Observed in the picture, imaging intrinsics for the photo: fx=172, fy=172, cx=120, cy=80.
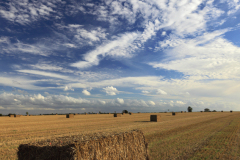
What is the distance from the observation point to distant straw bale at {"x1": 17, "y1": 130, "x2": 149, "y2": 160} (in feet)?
18.7

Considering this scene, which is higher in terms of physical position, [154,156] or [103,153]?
[103,153]

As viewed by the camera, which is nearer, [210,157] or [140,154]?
[140,154]

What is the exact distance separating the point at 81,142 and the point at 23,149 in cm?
243

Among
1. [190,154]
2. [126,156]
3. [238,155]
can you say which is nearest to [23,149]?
[126,156]

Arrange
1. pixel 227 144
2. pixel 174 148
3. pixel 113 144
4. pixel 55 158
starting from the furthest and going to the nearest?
pixel 227 144 < pixel 174 148 < pixel 113 144 < pixel 55 158

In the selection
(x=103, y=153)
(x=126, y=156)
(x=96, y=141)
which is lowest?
(x=126, y=156)

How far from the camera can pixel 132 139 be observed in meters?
8.67

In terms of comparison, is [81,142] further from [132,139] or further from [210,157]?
[210,157]

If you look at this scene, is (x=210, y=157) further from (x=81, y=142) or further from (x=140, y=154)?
(x=81, y=142)

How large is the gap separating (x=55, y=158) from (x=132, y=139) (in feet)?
13.2

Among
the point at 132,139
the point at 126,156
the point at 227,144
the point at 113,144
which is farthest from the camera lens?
the point at 227,144

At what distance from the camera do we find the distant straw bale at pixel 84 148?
5695 mm

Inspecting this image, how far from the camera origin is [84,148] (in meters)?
5.91

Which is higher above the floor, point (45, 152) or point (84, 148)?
point (84, 148)
